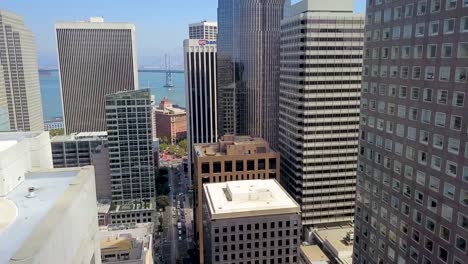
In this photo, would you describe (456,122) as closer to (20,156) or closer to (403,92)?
(403,92)

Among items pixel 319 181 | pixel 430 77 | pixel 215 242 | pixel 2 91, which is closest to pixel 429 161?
pixel 430 77

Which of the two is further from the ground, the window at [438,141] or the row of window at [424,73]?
the row of window at [424,73]

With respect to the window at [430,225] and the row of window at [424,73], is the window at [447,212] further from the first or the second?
the row of window at [424,73]

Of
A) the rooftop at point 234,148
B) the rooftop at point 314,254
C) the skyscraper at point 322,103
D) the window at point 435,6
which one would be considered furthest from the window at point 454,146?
the rooftop at point 234,148

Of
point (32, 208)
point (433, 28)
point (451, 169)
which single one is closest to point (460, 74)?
point (433, 28)

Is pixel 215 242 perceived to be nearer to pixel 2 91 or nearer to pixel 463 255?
pixel 463 255
